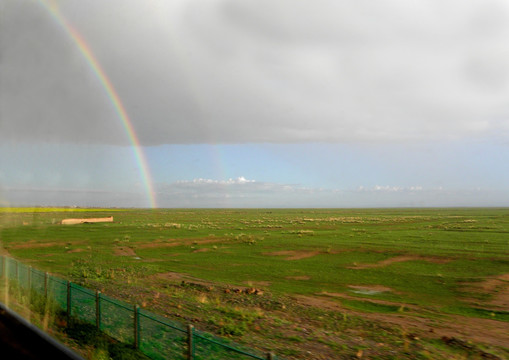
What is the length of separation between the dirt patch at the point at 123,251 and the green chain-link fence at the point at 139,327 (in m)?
21.4

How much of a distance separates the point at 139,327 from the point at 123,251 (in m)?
30.1

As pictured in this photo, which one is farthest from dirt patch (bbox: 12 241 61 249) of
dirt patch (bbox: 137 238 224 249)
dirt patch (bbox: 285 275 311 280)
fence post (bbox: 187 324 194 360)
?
fence post (bbox: 187 324 194 360)

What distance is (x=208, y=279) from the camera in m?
25.0

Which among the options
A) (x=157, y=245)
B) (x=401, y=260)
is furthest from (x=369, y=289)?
(x=157, y=245)

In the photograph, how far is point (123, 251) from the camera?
38.9 metres

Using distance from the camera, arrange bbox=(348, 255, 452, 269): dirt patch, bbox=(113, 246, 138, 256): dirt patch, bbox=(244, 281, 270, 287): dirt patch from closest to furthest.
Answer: bbox=(244, 281, 270, 287): dirt patch, bbox=(348, 255, 452, 269): dirt patch, bbox=(113, 246, 138, 256): dirt patch

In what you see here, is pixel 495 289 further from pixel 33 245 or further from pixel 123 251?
pixel 33 245

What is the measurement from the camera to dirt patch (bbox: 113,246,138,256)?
1453 inches

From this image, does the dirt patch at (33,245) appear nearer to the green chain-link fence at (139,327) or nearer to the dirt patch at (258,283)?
the dirt patch at (258,283)

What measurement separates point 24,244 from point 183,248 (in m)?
18.3

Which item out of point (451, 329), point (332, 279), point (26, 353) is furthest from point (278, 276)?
point (26, 353)

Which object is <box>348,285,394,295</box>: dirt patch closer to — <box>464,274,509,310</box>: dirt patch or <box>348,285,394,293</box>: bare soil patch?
<box>348,285,394,293</box>: bare soil patch

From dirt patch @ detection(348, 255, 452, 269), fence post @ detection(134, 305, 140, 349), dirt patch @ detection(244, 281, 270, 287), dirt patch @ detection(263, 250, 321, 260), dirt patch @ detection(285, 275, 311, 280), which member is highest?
fence post @ detection(134, 305, 140, 349)

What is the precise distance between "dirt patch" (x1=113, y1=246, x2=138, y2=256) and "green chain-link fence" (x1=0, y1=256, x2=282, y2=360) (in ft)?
70.4
